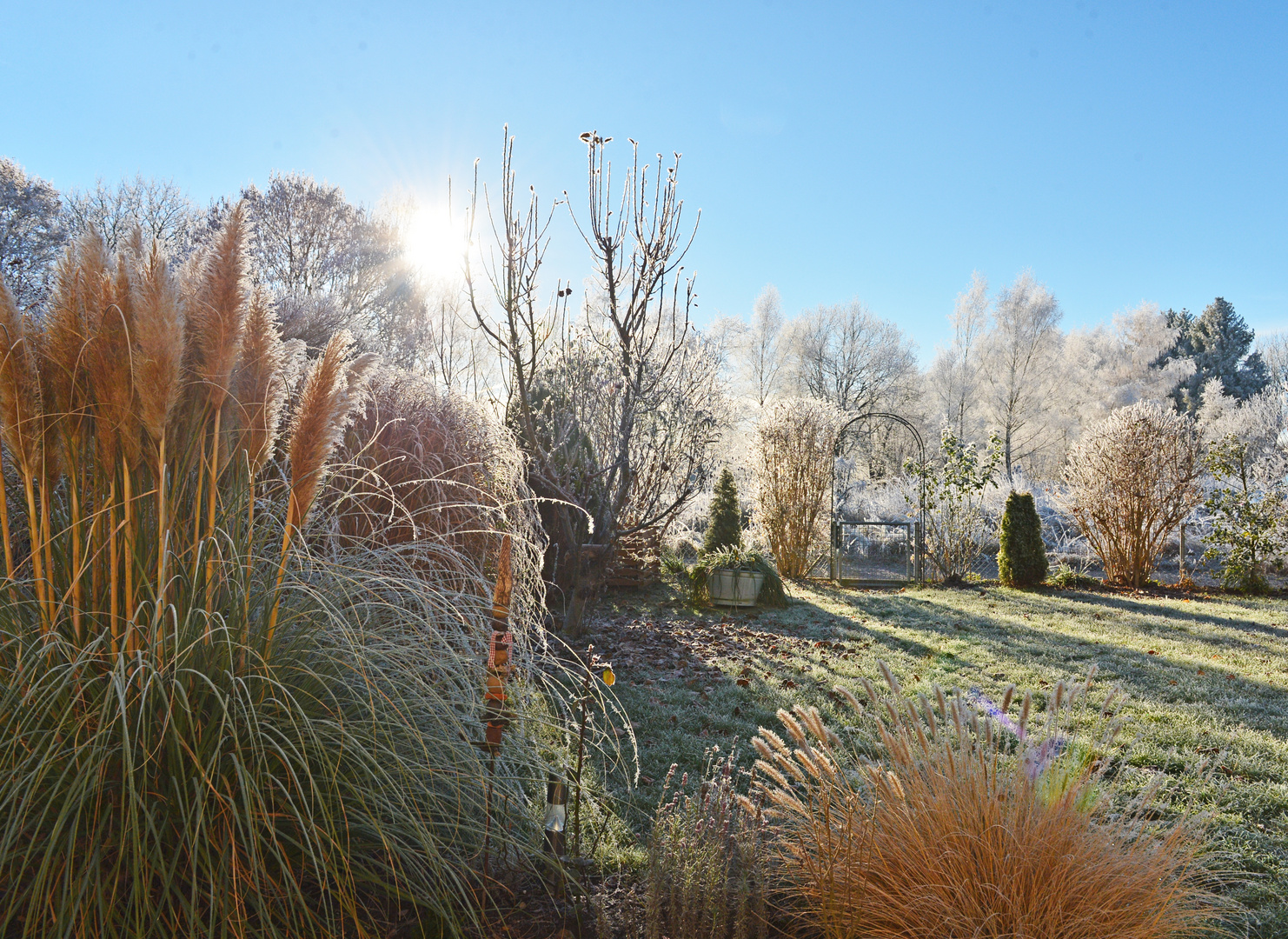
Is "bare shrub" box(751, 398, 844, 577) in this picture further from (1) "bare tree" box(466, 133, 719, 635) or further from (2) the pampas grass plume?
(2) the pampas grass plume

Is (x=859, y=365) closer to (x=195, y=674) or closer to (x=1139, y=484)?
(x=1139, y=484)

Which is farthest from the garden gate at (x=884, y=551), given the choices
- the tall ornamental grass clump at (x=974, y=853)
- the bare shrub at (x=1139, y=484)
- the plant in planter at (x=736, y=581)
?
the tall ornamental grass clump at (x=974, y=853)

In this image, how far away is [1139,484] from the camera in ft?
36.1

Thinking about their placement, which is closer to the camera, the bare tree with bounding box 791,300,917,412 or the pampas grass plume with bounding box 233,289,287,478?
the pampas grass plume with bounding box 233,289,287,478

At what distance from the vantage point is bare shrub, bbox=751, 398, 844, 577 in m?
12.7

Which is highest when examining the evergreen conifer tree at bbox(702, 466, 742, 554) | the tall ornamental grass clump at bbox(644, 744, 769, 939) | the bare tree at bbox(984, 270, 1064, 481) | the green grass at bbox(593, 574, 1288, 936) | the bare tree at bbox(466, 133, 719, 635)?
the bare tree at bbox(984, 270, 1064, 481)

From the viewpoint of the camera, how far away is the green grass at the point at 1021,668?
3182mm

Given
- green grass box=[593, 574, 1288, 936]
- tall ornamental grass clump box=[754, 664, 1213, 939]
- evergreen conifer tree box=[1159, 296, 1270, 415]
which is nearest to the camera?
tall ornamental grass clump box=[754, 664, 1213, 939]

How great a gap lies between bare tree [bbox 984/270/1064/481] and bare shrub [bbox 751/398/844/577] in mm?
17232

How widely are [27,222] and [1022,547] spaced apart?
20.6m

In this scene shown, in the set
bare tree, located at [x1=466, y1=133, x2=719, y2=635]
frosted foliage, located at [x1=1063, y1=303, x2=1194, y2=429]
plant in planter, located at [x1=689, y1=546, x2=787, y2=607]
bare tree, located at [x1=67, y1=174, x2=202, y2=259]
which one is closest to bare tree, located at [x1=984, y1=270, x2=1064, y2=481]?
frosted foliage, located at [x1=1063, y1=303, x2=1194, y2=429]

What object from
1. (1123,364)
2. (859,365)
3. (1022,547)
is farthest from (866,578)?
(1123,364)

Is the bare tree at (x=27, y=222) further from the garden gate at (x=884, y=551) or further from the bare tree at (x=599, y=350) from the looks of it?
the garden gate at (x=884, y=551)

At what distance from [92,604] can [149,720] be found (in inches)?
19.1
